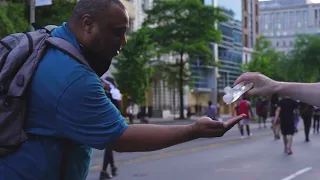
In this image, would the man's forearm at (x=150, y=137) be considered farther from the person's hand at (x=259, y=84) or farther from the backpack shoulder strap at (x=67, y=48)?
the person's hand at (x=259, y=84)

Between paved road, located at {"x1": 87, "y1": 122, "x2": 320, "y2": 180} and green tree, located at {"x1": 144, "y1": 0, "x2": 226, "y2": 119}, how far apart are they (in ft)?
95.4

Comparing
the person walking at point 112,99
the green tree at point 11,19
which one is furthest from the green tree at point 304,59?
the person walking at point 112,99

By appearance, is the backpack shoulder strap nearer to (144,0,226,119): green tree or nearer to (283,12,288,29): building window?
(144,0,226,119): green tree

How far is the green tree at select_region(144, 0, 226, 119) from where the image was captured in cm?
4722

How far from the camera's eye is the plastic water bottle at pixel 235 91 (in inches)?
107

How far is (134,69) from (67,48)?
122 ft

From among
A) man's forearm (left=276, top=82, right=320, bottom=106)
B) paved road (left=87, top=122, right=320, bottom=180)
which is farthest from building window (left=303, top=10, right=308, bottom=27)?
man's forearm (left=276, top=82, right=320, bottom=106)

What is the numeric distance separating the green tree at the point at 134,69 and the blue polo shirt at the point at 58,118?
121ft

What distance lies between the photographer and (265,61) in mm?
78688

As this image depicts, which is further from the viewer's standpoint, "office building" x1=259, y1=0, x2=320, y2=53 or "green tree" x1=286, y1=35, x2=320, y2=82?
"office building" x1=259, y1=0, x2=320, y2=53

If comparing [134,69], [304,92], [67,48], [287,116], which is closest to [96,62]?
[67,48]

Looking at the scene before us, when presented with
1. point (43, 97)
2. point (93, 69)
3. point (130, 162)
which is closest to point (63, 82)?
point (43, 97)

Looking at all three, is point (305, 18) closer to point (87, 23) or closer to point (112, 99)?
point (112, 99)

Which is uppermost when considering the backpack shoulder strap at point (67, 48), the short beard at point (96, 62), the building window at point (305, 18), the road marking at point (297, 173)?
the building window at point (305, 18)
